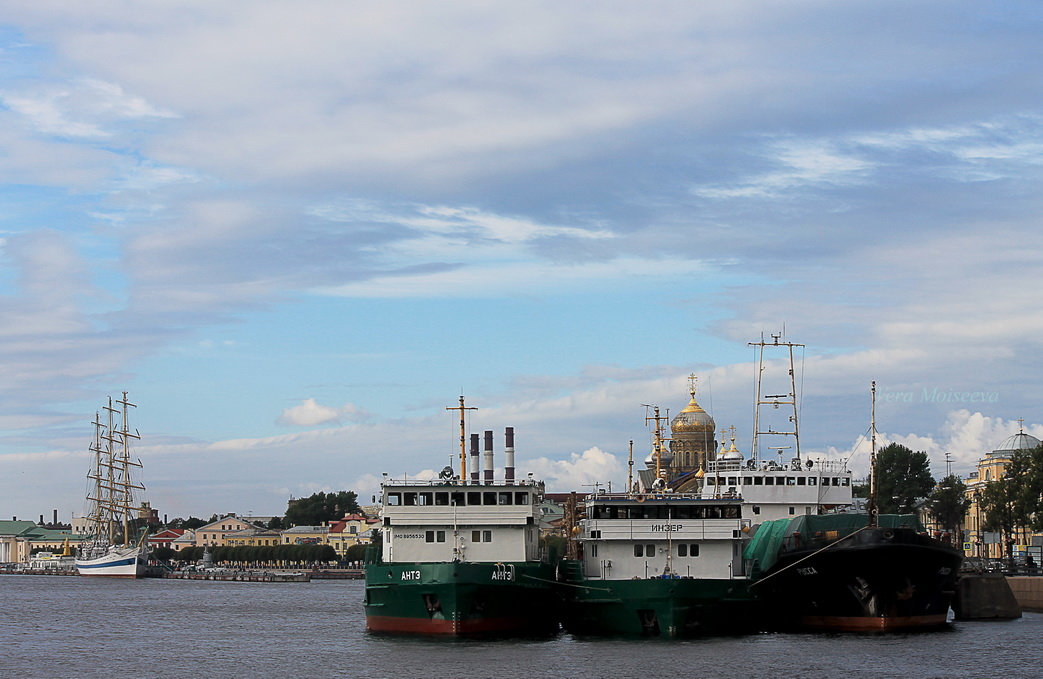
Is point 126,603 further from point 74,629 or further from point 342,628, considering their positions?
point 342,628

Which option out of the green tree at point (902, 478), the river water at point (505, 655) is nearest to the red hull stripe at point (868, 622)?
the river water at point (505, 655)

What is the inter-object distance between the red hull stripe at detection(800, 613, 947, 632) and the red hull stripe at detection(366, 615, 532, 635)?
45.1 feet

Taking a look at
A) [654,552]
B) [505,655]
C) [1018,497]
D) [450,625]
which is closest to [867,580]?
[654,552]

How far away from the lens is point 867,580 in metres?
63.8

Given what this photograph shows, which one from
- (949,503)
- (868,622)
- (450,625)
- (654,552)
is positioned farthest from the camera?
(949,503)

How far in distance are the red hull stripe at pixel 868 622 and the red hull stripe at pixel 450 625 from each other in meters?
13.7

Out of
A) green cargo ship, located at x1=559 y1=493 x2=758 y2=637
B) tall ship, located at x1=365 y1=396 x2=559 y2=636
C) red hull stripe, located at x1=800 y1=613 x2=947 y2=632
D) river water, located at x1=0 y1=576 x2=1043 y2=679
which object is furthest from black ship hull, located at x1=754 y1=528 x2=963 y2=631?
tall ship, located at x1=365 y1=396 x2=559 y2=636

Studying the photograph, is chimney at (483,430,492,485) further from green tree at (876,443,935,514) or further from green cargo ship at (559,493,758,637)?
green tree at (876,443,935,514)

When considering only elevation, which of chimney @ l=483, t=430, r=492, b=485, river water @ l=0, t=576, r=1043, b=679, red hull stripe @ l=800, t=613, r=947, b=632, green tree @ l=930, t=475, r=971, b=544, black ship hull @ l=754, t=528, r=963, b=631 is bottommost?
river water @ l=0, t=576, r=1043, b=679

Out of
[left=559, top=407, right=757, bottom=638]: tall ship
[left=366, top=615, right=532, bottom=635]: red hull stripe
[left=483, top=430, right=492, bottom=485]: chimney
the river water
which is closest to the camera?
the river water

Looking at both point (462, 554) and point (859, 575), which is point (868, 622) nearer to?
A: point (859, 575)

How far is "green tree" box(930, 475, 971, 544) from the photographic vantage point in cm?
14312

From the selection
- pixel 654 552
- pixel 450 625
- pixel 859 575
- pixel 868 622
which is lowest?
pixel 868 622

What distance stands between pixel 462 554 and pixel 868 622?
18.9m
